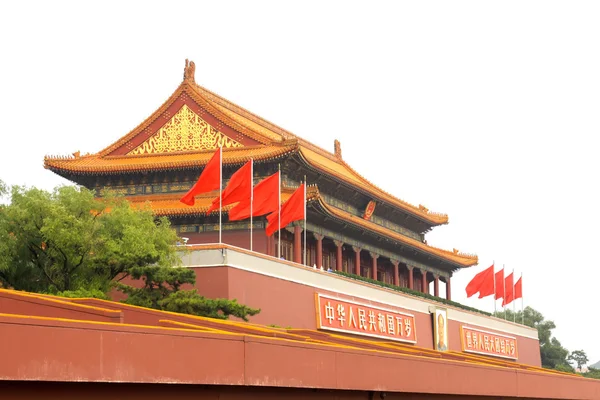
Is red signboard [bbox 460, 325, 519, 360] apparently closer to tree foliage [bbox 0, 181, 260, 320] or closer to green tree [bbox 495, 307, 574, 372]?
tree foliage [bbox 0, 181, 260, 320]

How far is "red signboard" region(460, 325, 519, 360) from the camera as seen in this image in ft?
128

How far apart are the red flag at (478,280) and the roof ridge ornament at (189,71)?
47.7 ft

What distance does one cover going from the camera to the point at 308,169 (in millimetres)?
34406

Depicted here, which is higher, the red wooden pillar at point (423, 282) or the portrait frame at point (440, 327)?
the red wooden pillar at point (423, 282)

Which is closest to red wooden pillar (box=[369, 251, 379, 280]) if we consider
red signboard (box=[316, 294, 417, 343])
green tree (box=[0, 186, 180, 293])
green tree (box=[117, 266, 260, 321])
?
red signboard (box=[316, 294, 417, 343])

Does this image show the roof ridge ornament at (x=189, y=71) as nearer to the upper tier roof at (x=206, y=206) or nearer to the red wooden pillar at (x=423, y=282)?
the upper tier roof at (x=206, y=206)

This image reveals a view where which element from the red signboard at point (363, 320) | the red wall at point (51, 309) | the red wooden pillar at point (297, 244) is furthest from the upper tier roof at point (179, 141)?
the red wall at point (51, 309)

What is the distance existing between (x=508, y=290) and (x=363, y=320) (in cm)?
1513

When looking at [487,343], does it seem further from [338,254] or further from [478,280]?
[338,254]

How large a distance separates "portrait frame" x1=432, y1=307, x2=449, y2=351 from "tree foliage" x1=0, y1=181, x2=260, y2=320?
46.9 feet

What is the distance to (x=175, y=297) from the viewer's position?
70.0 feet

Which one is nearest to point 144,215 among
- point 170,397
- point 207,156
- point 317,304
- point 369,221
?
point 317,304

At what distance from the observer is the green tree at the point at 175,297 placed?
2112 centimetres

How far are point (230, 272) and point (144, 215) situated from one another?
251 cm
